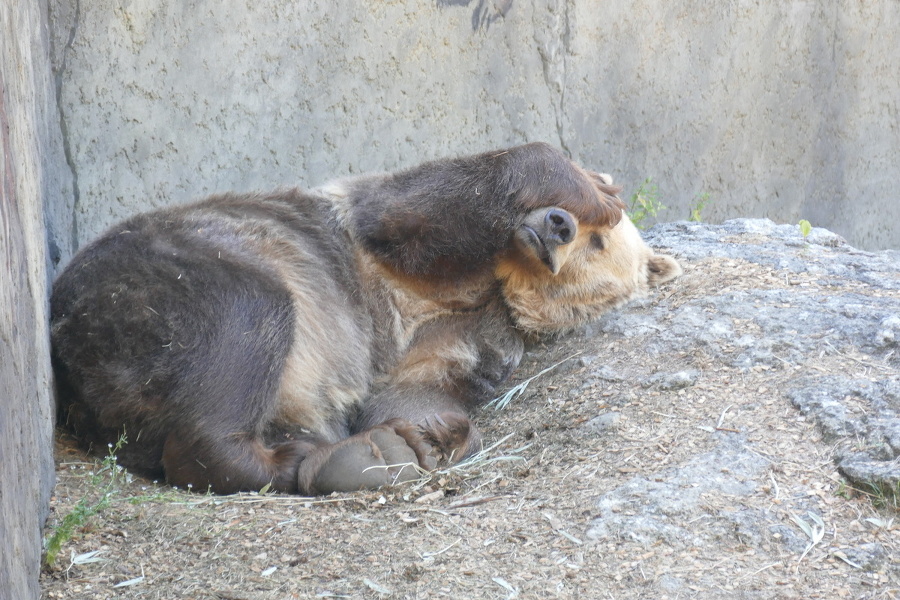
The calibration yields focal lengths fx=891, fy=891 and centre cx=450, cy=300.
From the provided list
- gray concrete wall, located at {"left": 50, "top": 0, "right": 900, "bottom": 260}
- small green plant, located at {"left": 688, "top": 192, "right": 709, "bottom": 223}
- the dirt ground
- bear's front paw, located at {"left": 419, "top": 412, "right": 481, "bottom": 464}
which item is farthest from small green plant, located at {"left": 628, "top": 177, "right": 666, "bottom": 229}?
bear's front paw, located at {"left": 419, "top": 412, "right": 481, "bottom": 464}

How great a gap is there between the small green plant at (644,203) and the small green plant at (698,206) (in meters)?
0.26

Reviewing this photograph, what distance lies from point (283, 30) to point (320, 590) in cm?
422

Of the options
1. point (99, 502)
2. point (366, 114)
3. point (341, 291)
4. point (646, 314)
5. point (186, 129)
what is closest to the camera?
point (99, 502)

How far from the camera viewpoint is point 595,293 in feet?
15.9

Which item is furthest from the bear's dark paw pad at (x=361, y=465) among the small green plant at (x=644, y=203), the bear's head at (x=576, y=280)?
the small green plant at (x=644, y=203)

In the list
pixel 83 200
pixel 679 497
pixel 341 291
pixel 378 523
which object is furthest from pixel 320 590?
pixel 83 200

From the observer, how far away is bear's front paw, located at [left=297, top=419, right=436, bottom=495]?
11.8 ft

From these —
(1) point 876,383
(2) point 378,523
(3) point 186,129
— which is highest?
(3) point 186,129

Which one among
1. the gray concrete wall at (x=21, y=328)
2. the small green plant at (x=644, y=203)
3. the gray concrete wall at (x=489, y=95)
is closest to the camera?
the gray concrete wall at (x=21, y=328)

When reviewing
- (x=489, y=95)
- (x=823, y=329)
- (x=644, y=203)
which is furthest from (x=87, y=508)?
(x=644, y=203)

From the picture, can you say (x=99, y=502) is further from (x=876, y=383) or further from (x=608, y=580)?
(x=876, y=383)

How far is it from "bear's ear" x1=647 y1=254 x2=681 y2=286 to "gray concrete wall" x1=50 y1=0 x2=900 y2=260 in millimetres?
2086

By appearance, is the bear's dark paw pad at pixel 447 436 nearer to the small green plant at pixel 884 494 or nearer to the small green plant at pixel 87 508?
the small green plant at pixel 87 508

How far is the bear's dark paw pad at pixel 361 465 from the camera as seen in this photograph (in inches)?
141
